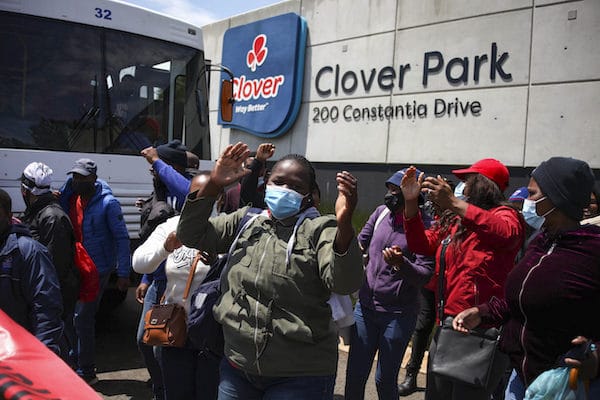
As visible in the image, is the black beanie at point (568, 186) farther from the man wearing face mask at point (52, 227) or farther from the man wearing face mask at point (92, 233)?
the man wearing face mask at point (92, 233)

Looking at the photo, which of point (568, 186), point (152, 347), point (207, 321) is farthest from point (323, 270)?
point (152, 347)

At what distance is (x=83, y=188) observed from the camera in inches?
209

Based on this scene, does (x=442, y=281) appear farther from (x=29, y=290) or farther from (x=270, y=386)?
(x=29, y=290)

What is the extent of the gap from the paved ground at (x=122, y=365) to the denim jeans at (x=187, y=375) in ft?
5.99

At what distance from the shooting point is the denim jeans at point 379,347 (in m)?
4.04

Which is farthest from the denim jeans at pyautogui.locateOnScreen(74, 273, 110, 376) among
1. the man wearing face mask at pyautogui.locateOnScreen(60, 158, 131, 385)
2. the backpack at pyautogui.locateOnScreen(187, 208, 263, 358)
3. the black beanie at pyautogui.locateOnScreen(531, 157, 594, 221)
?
the black beanie at pyautogui.locateOnScreen(531, 157, 594, 221)

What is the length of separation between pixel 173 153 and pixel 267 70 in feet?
24.3

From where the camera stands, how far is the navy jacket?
3.19m

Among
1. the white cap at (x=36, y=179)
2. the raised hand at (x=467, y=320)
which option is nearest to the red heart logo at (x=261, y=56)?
the white cap at (x=36, y=179)

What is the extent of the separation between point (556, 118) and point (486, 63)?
4.26ft

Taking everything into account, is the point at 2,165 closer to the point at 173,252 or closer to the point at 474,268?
the point at 173,252

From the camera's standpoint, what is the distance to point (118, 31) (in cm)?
648

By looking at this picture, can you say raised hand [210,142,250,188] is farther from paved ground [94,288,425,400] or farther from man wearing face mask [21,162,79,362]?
paved ground [94,288,425,400]

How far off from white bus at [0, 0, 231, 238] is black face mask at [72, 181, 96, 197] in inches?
23.1
